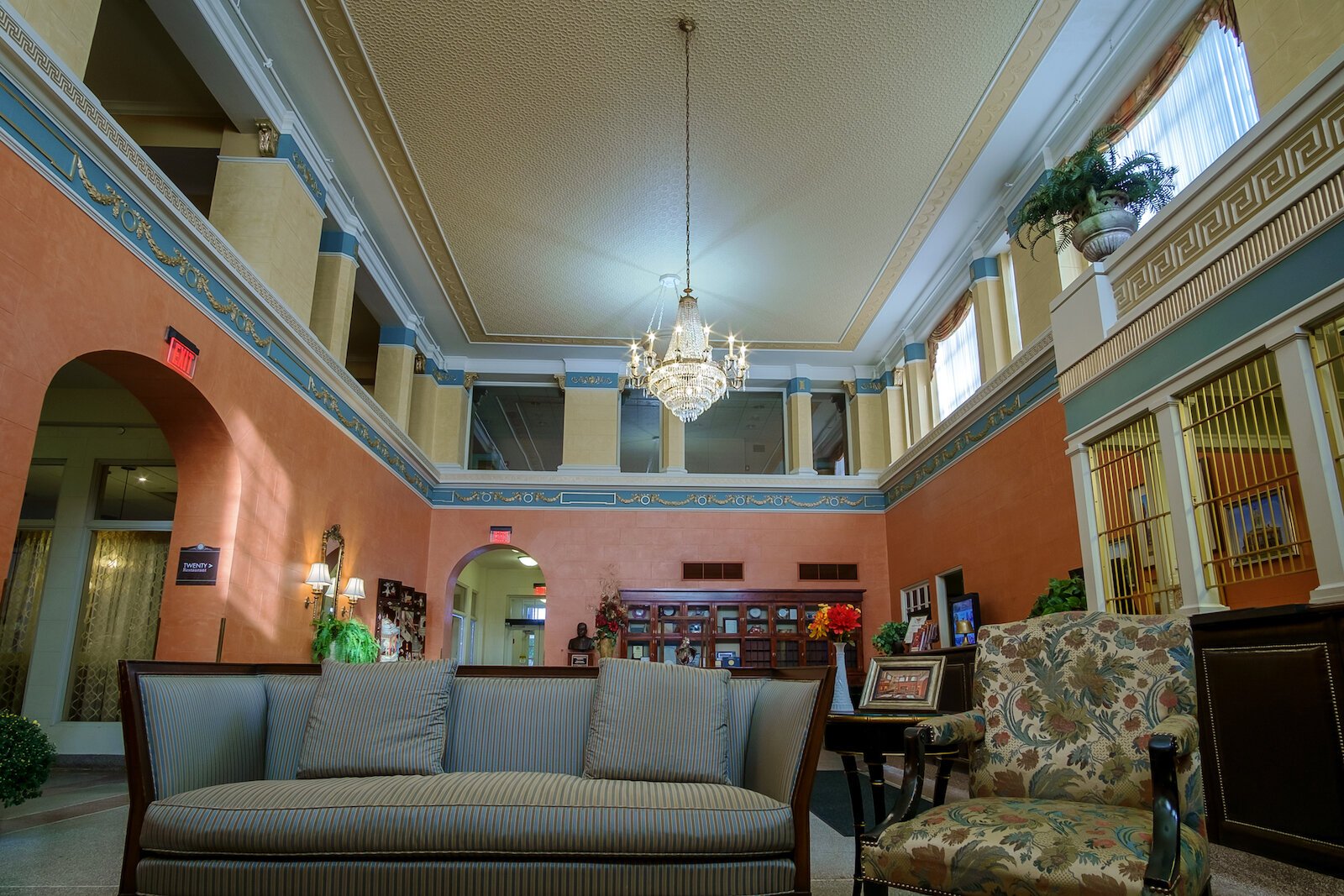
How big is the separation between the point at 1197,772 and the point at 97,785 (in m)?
6.74

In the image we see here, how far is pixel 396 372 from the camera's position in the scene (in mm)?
10305

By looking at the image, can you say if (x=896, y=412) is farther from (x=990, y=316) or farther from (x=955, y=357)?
(x=990, y=316)

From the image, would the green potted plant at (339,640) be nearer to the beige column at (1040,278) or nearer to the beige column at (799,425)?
the beige column at (799,425)

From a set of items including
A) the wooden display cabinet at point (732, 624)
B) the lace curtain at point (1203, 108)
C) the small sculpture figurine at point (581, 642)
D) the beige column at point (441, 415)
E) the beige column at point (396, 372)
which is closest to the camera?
the lace curtain at point (1203, 108)

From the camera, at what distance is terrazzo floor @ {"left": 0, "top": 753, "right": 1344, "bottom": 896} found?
10.5 feet

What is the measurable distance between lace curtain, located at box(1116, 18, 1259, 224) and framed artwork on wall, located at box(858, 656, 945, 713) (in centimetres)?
361

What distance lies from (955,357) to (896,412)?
6.79 feet

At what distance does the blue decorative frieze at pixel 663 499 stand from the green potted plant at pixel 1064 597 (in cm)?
578

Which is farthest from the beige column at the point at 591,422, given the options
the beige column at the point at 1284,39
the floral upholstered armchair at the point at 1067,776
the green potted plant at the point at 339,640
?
the floral upholstered armchair at the point at 1067,776

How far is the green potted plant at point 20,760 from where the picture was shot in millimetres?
4152

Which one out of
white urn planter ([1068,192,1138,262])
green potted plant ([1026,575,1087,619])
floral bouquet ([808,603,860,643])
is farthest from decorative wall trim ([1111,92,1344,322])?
floral bouquet ([808,603,860,643])

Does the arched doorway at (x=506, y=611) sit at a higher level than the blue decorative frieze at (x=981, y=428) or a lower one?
lower

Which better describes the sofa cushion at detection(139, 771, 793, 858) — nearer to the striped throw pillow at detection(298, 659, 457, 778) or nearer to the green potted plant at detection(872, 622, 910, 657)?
the striped throw pillow at detection(298, 659, 457, 778)

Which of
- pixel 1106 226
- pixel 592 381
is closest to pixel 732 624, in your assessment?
pixel 592 381
